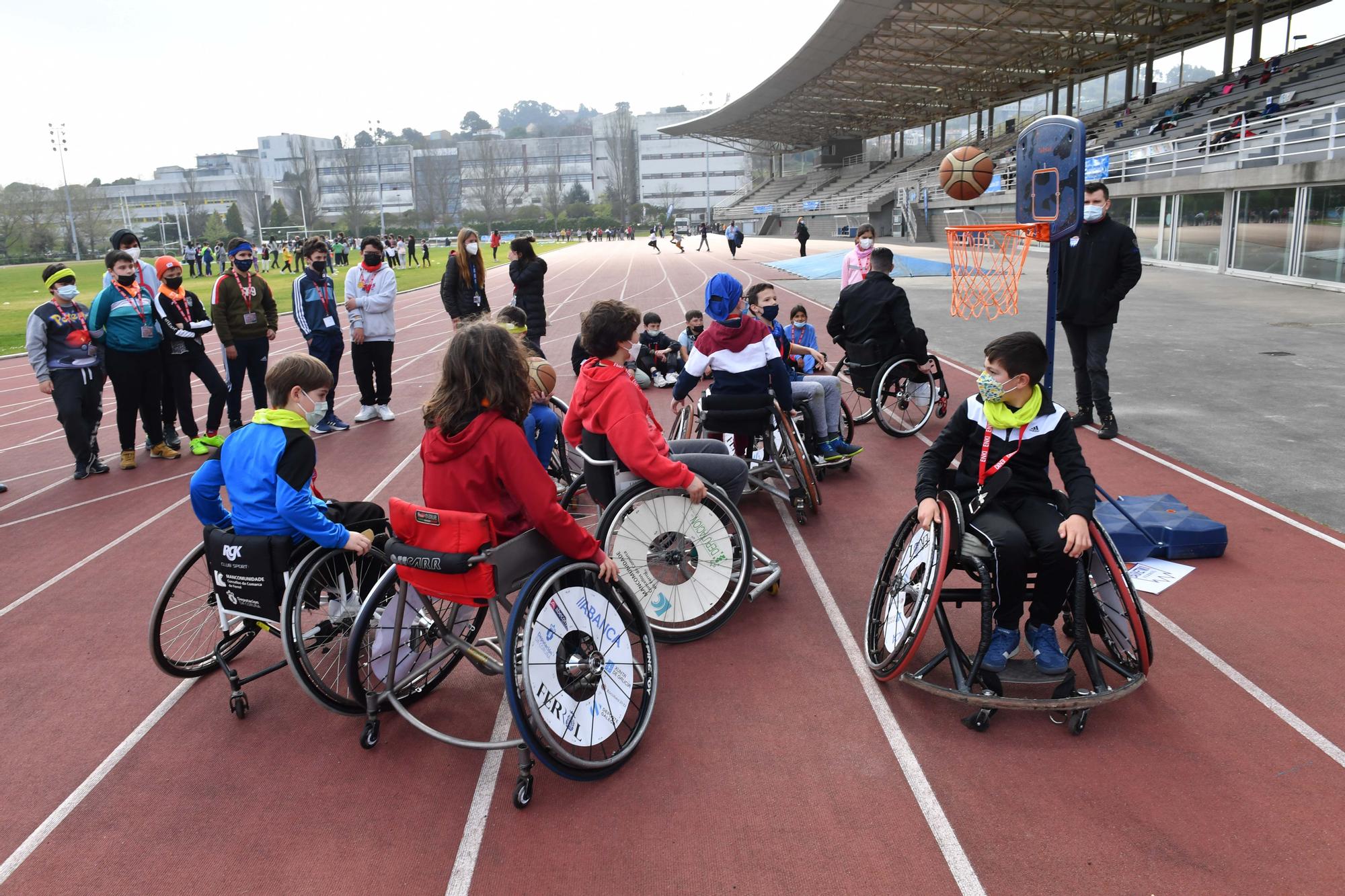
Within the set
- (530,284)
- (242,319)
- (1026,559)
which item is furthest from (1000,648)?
(242,319)

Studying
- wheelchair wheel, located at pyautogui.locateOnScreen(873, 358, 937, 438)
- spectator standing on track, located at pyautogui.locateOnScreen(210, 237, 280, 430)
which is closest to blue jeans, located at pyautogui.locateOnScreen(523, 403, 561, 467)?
wheelchair wheel, located at pyautogui.locateOnScreen(873, 358, 937, 438)

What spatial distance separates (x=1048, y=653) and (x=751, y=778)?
1326 mm

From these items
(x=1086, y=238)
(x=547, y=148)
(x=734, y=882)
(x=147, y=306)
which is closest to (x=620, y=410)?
(x=734, y=882)

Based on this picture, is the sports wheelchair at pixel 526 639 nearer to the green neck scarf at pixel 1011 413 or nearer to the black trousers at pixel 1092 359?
the green neck scarf at pixel 1011 413

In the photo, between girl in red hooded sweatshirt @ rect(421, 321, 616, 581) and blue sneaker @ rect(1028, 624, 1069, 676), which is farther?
blue sneaker @ rect(1028, 624, 1069, 676)

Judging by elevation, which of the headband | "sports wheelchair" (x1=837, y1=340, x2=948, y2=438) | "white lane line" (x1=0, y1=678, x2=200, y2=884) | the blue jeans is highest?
the headband

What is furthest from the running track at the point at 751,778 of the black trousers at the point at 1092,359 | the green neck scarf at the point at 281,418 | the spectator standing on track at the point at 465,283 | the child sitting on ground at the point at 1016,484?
the spectator standing on track at the point at 465,283

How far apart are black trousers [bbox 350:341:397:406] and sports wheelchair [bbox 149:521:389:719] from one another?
4969 millimetres

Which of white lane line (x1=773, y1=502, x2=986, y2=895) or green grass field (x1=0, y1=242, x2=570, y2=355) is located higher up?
green grass field (x1=0, y1=242, x2=570, y2=355)

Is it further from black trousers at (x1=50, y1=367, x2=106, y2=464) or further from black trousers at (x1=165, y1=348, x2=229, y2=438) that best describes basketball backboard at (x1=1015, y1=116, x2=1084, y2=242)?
black trousers at (x1=50, y1=367, x2=106, y2=464)

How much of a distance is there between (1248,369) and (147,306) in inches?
440

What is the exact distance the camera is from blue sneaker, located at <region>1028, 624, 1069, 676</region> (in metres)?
3.49

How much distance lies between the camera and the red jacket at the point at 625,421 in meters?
3.96

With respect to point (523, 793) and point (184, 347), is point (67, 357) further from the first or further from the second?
point (523, 793)
